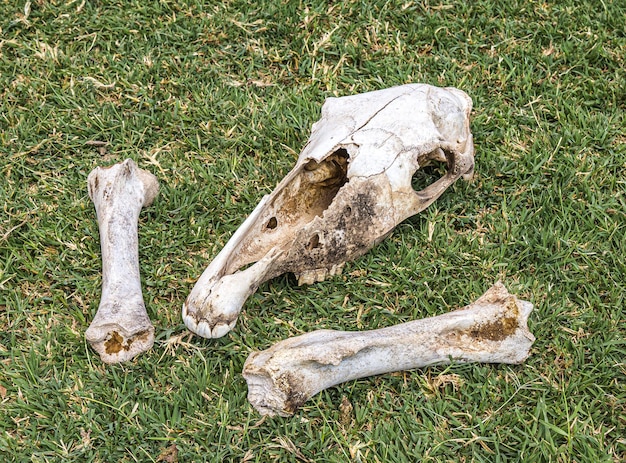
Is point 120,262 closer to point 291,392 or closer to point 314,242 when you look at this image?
point 314,242

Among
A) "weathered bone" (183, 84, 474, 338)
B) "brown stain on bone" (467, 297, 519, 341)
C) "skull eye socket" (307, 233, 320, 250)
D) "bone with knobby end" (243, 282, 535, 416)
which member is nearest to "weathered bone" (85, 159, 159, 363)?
"weathered bone" (183, 84, 474, 338)

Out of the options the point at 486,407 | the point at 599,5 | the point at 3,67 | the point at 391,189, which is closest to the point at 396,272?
the point at 391,189

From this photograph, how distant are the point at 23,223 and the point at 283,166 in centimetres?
141

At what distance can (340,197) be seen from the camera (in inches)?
141

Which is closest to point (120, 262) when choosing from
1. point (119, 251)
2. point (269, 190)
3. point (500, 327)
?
point (119, 251)

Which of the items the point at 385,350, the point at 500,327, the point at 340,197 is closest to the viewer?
the point at 385,350

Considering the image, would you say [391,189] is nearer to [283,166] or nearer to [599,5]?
[283,166]

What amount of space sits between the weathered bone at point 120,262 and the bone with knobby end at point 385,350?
567 mm

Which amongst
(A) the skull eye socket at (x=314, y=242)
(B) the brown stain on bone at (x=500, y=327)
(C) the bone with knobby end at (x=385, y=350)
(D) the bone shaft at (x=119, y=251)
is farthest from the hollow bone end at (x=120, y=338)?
(B) the brown stain on bone at (x=500, y=327)

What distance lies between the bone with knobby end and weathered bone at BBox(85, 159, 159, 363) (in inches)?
22.3

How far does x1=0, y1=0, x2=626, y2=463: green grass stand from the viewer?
10.7 feet

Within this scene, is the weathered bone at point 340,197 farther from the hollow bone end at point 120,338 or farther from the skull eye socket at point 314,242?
the hollow bone end at point 120,338

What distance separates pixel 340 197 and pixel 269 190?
71cm

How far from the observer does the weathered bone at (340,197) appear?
340cm
